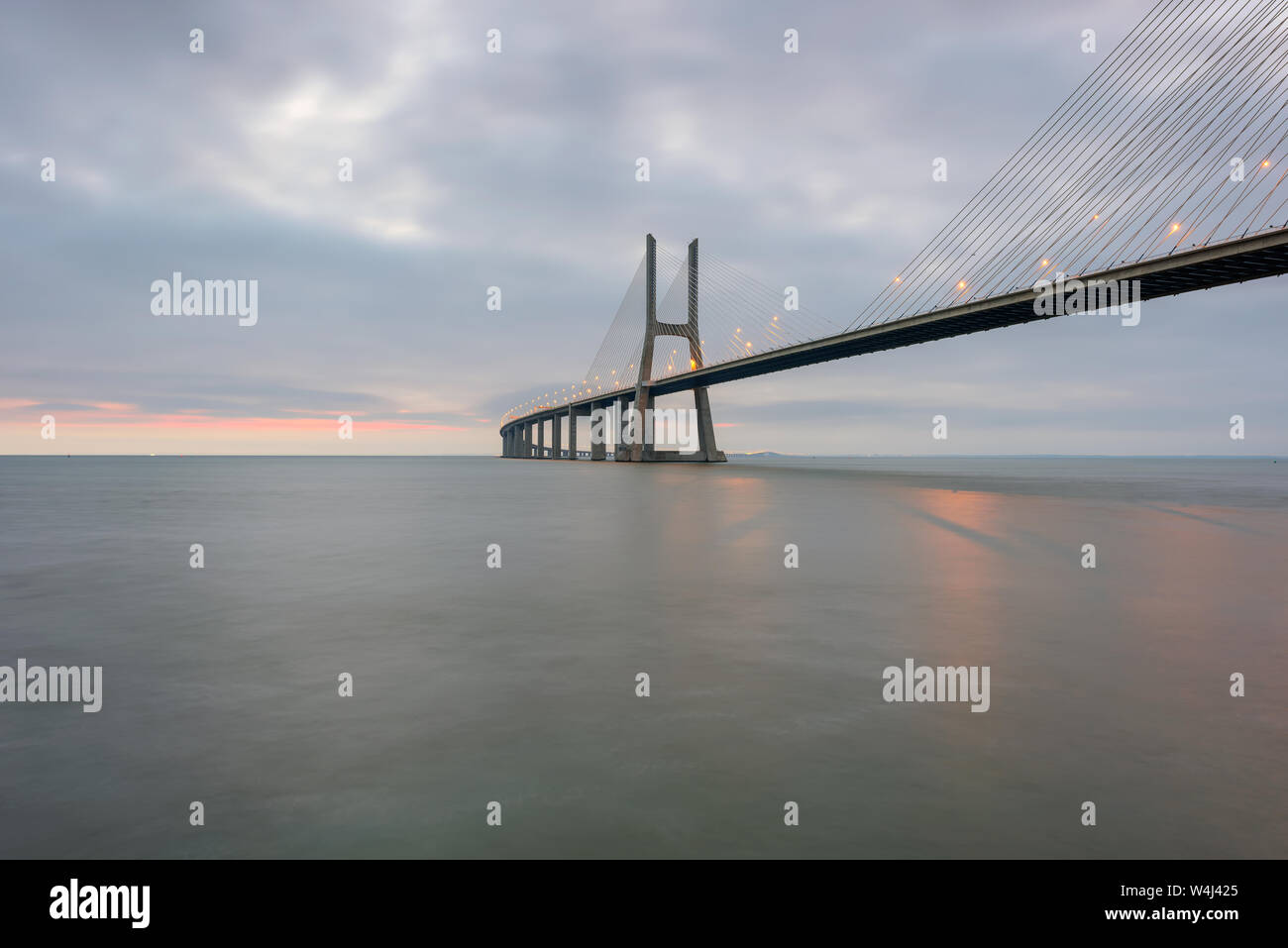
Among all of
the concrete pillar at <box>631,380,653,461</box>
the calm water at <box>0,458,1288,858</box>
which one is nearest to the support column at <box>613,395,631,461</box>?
the concrete pillar at <box>631,380,653,461</box>

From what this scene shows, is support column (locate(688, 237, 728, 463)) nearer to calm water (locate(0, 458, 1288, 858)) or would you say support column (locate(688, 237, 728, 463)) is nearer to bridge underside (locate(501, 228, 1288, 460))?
bridge underside (locate(501, 228, 1288, 460))

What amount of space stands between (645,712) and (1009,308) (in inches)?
1829

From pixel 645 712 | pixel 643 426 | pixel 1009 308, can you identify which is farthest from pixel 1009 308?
pixel 643 426

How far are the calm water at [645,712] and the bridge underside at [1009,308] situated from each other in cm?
2537

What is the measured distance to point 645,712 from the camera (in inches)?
232

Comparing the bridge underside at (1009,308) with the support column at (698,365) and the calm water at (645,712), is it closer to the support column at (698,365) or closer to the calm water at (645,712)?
the support column at (698,365)

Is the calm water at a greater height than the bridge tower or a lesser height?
lesser

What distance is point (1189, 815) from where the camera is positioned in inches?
159

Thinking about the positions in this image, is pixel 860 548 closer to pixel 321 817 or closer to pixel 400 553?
pixel 400 553

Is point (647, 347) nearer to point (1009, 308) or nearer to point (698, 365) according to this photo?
point (698, 365)

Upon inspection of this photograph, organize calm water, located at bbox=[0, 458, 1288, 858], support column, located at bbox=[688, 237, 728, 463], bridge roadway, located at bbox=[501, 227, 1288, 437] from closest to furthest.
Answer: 1. calm water, located at bbox=[0, 458, 1288, 858]
2. bridge roadway, located at bbox=[501, 227, 1288, 437]
3. support column, located at bbox=[688, 237, 728, 463]

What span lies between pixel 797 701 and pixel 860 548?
11702mm

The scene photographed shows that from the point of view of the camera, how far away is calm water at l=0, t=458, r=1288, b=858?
3.97 meters

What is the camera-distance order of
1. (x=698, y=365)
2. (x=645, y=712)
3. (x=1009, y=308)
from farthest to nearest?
(x=698, y=365), (x=1009, y=308), (x=645, y=712)
